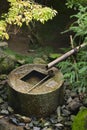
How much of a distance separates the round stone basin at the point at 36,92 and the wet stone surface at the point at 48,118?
154mm

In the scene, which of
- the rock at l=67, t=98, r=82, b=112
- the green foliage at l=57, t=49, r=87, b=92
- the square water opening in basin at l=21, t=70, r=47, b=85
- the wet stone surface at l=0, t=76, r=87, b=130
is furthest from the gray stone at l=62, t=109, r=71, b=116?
the green foliage at l=57, t=49, r=87, b=92

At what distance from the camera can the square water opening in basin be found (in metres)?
9.20

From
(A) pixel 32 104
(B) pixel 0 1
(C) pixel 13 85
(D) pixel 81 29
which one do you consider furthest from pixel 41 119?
(B) pixel 0 1

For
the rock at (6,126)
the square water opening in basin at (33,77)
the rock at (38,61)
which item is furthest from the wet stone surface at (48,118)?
the rock at (38,61)

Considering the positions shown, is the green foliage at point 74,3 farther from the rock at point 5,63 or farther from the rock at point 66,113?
the rock at point 66,113

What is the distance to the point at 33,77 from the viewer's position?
9.35 m

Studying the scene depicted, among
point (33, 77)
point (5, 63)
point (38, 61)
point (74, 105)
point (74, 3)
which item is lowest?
point (74, 105)

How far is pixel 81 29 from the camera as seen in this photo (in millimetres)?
7078

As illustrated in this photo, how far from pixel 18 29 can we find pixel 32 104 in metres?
4.45

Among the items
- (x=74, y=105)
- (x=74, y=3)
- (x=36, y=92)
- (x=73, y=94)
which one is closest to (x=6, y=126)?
(x=36, y=92)

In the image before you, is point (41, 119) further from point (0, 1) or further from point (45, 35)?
point (0, 1)

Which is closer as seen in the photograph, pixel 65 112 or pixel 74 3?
pixel 65 112

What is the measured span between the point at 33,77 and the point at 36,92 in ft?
3.12

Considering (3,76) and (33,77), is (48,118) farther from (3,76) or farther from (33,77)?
(3,76)
